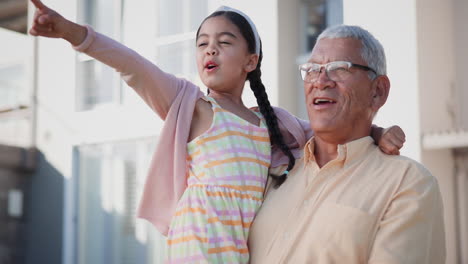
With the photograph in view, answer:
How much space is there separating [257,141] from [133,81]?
50 centimetres

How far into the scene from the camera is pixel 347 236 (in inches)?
97.1

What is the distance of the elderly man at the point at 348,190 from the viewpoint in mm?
2447

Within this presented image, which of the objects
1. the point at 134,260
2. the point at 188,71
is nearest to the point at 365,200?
the point at 188,71

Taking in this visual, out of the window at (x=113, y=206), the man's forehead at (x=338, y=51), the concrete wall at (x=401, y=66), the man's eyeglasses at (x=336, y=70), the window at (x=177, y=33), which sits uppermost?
the window at (x=177, y=33)

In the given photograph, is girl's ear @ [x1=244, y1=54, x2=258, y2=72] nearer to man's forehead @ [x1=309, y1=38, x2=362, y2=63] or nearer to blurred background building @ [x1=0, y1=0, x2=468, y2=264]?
man's forehead @ [x1=309, y1=38, x2=362, y2=63]

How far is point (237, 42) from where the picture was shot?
2936 millimetres

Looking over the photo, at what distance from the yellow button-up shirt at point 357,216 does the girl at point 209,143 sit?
0.09 metres

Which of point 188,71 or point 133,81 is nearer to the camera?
point 133,81

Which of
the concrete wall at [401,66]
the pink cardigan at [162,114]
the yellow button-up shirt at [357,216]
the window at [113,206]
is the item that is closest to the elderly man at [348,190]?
the yellow button-up shirt at [357,216]

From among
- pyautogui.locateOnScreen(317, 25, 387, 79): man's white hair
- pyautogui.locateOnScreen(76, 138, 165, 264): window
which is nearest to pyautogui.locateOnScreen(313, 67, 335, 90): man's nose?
pyautogui.locateOnScreen(317, 25, 387, 79): man's white hair

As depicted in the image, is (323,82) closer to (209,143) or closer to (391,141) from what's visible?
(391,141)

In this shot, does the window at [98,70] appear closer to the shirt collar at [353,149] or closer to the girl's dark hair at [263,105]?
the girl's dark hair at [263,105]

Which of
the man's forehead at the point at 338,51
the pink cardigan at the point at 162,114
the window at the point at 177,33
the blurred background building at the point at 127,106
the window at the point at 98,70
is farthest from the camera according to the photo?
the window at the point at 98,70

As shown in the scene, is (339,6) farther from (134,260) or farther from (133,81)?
(133,81)
